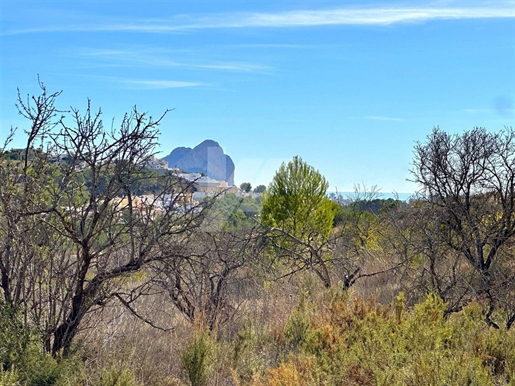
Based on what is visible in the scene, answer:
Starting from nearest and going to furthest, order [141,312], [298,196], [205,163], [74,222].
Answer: [74,222]
[141,312]
[298,196]
[205,163]

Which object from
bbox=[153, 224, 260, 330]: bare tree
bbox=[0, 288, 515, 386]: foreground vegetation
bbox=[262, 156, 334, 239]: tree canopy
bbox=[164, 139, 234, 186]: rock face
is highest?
bbox=[164, 139, 234, 186]: rock face

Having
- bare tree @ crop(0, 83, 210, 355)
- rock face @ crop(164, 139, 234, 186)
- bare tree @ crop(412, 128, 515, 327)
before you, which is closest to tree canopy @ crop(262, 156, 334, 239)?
rock face @ crop(164, 139, 234, 186)

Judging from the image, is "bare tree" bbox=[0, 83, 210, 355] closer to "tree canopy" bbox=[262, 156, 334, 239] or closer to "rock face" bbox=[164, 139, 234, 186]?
"rock face" bbox=[164, 139, 234, 186]

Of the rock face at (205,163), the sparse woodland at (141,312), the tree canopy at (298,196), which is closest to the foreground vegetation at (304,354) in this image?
the sparse woodland at (141,312)

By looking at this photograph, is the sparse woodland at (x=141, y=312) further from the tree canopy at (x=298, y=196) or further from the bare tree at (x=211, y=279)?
the tree canopy at (x=298, y=196)

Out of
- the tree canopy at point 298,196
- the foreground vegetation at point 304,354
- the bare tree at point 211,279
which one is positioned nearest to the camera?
the foreground vegetation at point 304,354

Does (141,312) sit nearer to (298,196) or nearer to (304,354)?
(304,354)

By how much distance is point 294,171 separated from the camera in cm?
1598

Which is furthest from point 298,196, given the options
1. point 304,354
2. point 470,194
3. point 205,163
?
point 205,163

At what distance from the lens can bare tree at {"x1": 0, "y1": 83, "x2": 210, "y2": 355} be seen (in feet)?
17.7

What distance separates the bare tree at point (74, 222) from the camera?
17.7ft

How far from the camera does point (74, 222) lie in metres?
5.51

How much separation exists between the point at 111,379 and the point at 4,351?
3.70 ft

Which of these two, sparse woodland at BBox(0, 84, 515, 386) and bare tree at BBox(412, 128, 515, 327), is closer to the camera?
sparse woodland at BBox(0, 84, 515, 386)
